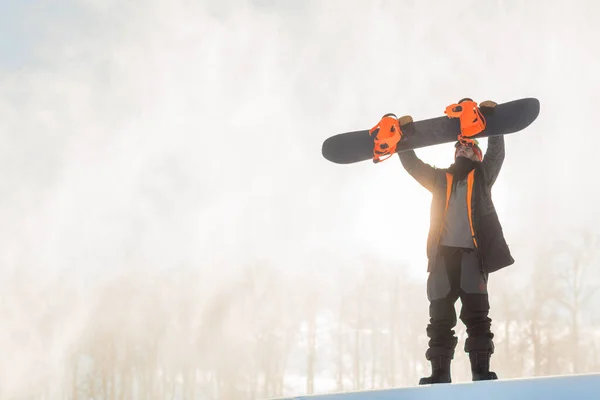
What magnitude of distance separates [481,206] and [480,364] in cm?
130

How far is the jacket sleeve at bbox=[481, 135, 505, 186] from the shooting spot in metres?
5.13

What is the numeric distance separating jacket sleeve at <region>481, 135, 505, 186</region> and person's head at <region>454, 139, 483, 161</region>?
9cm

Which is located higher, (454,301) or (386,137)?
(386,137)

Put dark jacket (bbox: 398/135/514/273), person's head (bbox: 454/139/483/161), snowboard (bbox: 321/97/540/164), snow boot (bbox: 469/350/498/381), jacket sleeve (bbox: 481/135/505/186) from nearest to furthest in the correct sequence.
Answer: snow boot (bbox: 469/350/498/381)
dark jacket (bbox: 398/135/514/273)
snowboard (bbox: 321/97/540/164)
jacket sleeve (bbox: 481/135/505/186)
person's head (bbox: 454/139/483/161)

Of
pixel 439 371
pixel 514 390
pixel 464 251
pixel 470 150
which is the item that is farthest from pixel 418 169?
pixel 514 390

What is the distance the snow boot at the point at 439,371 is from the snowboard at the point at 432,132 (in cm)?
184

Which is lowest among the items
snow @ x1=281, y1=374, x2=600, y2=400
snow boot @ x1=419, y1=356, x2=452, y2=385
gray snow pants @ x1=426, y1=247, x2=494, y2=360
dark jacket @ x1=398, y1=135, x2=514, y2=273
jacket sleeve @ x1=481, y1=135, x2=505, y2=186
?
snow @ x1=281, y1=374, x2=600, y2=400

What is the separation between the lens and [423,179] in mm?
5395

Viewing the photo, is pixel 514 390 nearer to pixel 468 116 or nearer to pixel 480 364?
pixel 480 364

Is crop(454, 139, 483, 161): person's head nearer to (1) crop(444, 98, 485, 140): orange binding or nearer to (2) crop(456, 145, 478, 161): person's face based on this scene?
(2) crop(456, 145, 478, 161): person's face

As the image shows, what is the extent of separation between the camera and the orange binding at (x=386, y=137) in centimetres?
529

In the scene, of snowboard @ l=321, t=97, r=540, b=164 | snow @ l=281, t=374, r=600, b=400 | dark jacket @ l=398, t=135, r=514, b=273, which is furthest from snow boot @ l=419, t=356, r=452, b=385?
snowboard @ l=321, t=97, r=540, b=164

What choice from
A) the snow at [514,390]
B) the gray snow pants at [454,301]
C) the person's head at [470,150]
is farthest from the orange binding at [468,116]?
the snow at [514,390]

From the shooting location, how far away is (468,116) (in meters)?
5.05
